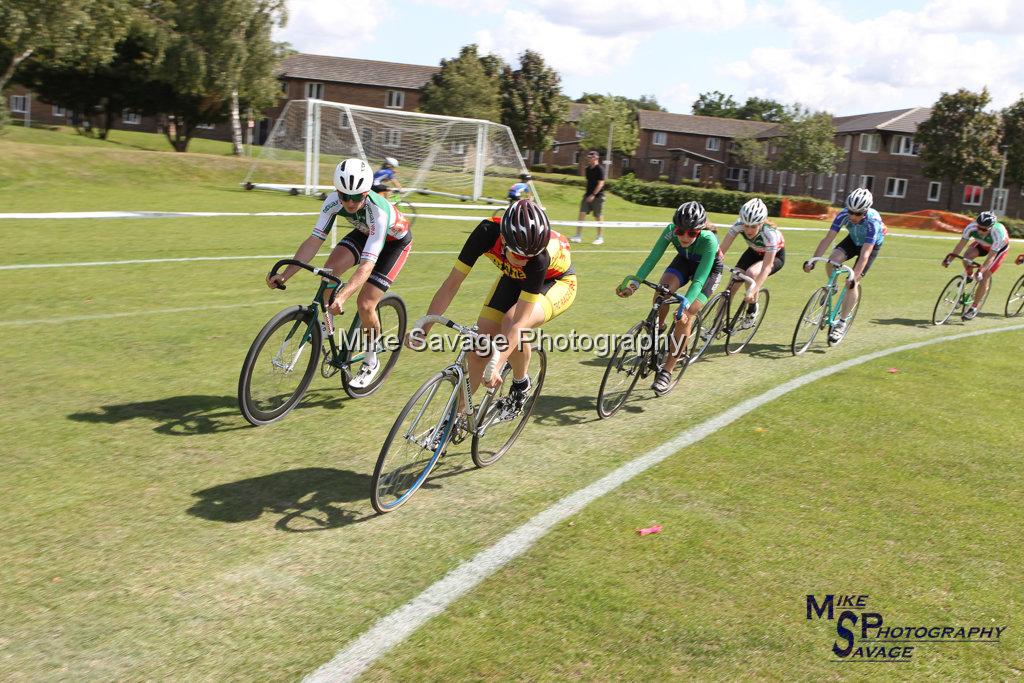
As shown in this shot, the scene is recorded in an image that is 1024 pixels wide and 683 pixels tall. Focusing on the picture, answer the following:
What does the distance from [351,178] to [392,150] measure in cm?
2478

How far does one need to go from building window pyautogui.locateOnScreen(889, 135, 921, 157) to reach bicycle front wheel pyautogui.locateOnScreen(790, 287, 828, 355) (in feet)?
237

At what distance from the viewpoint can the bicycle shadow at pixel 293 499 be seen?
5016 mm

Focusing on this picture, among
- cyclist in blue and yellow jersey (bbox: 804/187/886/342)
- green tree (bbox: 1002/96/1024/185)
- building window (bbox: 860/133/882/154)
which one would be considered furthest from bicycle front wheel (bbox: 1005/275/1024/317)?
building window (bbox: 860/133/882/154)

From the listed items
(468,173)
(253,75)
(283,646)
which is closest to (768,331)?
(283,646)

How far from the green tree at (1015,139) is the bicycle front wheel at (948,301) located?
61345 mm

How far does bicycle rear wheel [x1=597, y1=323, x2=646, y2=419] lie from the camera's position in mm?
7770

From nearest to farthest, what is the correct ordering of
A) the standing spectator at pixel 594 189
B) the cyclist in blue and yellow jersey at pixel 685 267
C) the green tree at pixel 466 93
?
1. the cyclist in blue and yellow jersey at pixel 685 267
2. the standing spectator at pixel 594 189
3. the green tree at pixel 466 93

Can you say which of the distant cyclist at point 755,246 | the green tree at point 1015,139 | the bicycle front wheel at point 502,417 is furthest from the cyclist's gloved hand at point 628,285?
the green tree at point 1015,139

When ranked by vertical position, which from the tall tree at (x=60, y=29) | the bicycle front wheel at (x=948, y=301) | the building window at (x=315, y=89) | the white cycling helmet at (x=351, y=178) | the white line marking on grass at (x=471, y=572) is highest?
the building window at (x=315, y=89)

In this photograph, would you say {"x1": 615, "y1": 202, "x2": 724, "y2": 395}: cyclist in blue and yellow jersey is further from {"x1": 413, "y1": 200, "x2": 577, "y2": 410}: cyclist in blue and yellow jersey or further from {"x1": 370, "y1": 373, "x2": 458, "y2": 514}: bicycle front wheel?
{"x1": 370, "y1": 373, "x2": 458, "y2": 514}: bicycle front wheel

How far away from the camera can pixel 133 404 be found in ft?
22.6

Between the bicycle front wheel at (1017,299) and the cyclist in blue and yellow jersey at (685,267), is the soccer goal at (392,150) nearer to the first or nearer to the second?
the bicycle front wheel at (1017,299)

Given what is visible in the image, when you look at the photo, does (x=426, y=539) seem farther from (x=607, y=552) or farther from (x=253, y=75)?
(x=253, y=75)

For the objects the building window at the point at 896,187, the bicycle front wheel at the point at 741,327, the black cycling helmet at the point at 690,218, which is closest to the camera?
the black cycling helmet at the point at 690,218
